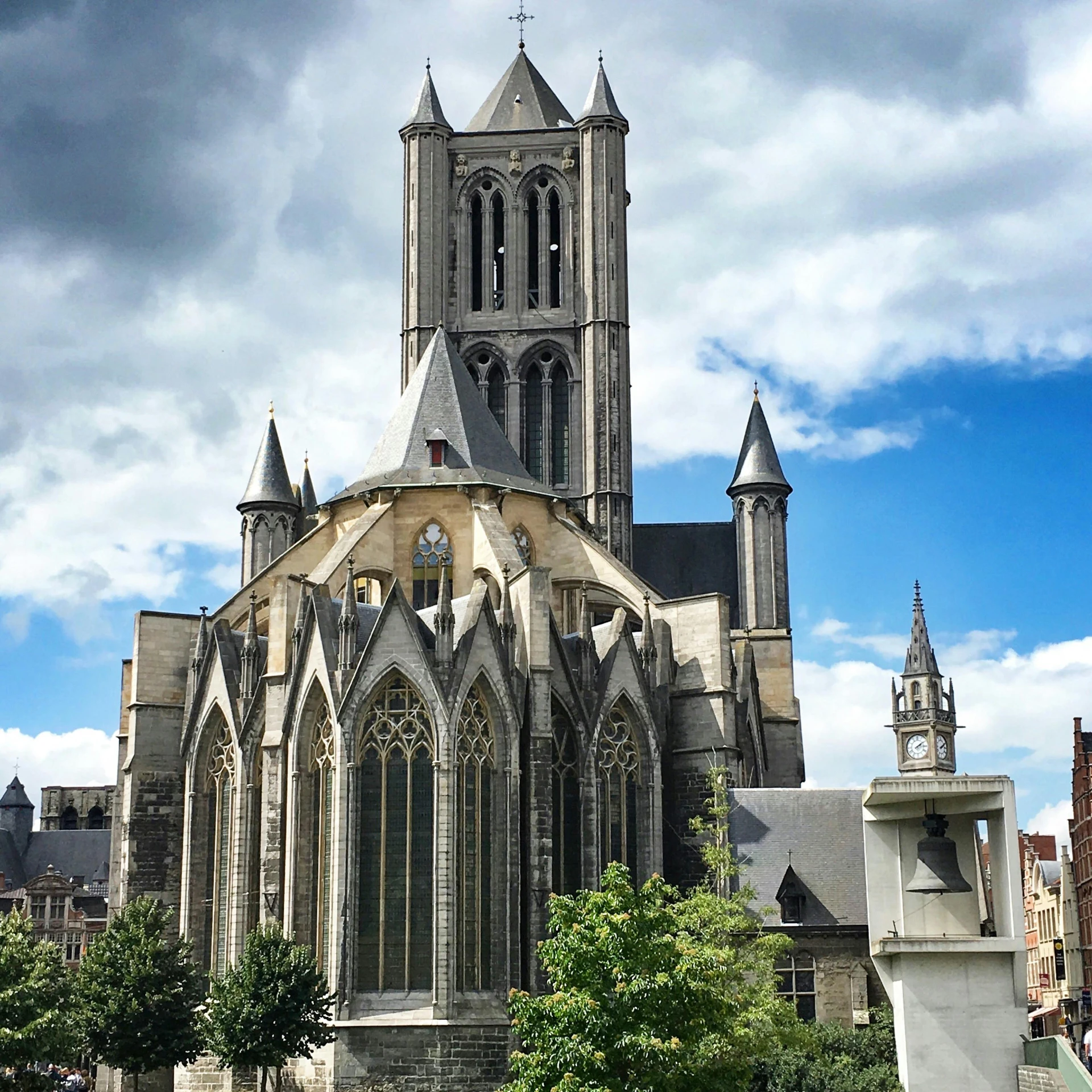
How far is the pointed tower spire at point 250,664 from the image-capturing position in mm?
42406

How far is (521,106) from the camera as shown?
233 ft

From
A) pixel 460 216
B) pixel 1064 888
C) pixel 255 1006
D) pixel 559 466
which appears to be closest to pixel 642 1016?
pixel 255 1006

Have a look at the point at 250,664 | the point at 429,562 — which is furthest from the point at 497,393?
the point at 250,664

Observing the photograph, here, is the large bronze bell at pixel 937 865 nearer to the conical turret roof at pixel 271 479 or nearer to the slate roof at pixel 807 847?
the slate roof at pixel 807 847

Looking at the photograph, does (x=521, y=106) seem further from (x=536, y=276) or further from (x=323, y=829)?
(x=323, y=829)

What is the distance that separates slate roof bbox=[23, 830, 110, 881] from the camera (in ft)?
344

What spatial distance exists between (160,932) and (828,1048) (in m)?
14.4

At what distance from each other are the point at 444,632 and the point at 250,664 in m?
6.23

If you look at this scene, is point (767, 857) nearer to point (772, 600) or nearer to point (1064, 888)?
point (772, 600)

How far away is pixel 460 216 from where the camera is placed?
69.0 meters

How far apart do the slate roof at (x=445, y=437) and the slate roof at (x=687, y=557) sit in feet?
50.4

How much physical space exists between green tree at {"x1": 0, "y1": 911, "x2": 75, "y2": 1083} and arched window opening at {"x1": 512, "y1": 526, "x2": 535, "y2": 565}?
18.0m

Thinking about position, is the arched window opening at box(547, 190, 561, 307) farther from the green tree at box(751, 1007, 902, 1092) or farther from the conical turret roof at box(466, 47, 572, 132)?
the green tree at box(751, 1007, 902, 1092)

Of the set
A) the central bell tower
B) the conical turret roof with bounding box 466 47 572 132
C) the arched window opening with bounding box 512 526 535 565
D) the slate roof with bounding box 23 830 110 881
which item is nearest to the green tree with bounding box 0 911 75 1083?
the arched window opening with bounding box 512 526 535 565
